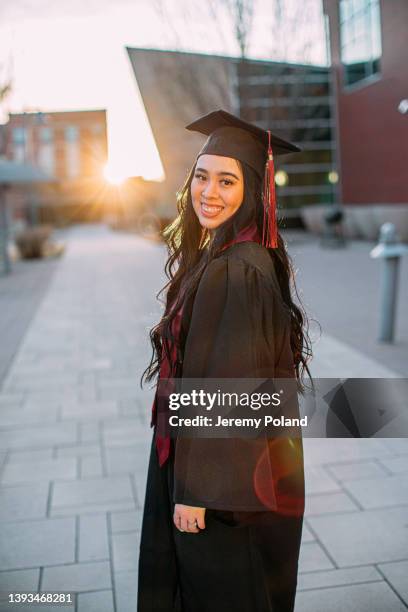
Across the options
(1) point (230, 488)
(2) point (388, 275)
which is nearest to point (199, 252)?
(1) point (230, 488)

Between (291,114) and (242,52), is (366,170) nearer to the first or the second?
(291,114)

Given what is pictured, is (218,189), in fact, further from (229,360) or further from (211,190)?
(229,360)

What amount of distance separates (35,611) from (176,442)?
1230 mm

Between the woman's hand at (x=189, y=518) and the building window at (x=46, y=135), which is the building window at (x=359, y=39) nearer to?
the woman's hand at (x=189, y=518)

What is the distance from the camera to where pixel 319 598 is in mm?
2758

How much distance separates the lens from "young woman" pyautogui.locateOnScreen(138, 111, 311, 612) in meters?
1.81

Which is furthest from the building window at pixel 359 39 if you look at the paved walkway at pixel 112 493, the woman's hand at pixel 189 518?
the woman's hand at pixel 189 518

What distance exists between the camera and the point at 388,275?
7199 mm

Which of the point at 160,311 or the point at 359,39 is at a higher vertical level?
the point at 359,39

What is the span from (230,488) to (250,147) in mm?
940

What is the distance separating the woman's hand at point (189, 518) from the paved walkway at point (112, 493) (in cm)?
101

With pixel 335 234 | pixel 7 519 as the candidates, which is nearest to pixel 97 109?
pixel 335 234

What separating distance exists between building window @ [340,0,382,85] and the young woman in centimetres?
1985

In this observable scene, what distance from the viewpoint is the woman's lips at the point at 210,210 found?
195cm
